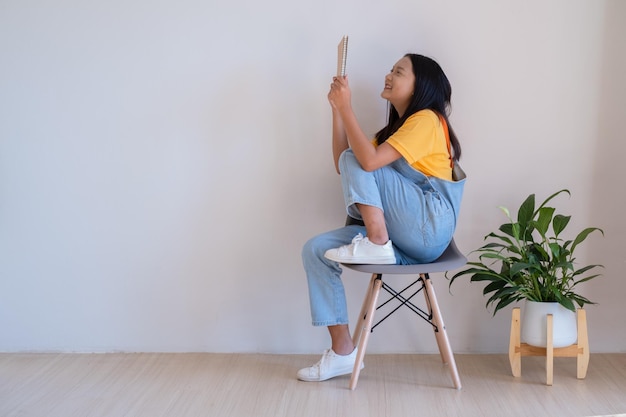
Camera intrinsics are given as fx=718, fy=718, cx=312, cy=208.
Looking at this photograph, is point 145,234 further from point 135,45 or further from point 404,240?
point 404,240

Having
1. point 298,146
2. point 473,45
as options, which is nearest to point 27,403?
point 298,146

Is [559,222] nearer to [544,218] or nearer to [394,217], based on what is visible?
[544,218]

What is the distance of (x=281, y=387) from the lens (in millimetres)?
2148

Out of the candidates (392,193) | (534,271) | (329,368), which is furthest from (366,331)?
(534,271)

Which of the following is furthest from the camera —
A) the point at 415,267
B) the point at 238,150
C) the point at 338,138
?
the point at 238,150

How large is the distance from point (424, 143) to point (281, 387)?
840mm

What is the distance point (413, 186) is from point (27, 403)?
4.18ft

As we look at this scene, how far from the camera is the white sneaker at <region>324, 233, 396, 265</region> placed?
204cm

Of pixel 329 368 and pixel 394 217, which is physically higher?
pixel 394 217

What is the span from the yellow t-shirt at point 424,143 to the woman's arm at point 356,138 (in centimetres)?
Answer: 3

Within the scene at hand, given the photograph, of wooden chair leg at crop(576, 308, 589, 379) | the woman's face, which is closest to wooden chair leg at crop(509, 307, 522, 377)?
wooden chair leg at crop(576, 308, 589, 379)

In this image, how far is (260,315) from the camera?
248 cm

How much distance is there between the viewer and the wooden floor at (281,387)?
1.98m

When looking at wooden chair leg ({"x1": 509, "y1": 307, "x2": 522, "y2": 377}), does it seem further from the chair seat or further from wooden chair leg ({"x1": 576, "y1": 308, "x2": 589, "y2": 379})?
the chair seat
